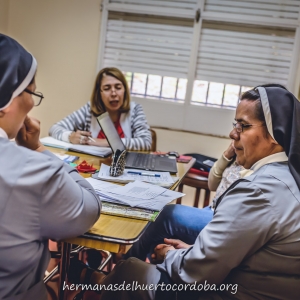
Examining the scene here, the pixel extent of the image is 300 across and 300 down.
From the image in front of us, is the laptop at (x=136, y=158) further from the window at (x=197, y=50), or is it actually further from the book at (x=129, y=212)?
the window at (x=197, y=50)

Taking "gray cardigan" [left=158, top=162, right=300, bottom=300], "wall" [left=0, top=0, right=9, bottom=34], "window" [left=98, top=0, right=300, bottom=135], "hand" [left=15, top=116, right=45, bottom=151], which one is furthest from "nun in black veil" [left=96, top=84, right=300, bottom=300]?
"wall" [left=0, top=0, right=9, bottom=34]

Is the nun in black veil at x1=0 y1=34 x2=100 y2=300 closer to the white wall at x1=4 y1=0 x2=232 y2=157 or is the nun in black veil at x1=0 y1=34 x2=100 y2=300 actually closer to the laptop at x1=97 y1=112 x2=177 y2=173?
the laptop at x1=97 y1=112 x2=177 y2=173

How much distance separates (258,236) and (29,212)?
2.01ft

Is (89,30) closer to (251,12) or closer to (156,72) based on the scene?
(156,72)

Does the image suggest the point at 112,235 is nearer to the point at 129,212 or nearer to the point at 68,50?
the point at 129,212

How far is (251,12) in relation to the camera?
9.71ft

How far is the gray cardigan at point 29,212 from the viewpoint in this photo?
0.83 metres

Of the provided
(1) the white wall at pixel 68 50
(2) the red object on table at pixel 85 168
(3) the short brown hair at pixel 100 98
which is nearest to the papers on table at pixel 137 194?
(2) the red object on table at pixel 85 168

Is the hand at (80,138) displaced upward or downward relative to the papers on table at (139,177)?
upward

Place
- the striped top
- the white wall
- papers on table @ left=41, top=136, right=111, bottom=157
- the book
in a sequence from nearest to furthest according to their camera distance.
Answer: the book → papers on table @ left=41, top=136, right=111, bottom=157 → the striped top → the white wall

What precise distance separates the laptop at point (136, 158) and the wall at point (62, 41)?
4.91 ft

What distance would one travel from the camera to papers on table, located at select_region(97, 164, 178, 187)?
5.09 ft

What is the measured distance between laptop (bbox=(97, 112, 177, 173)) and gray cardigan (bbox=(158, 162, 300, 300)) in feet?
2.67

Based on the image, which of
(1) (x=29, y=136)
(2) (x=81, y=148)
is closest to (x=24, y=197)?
(1) (x=29, y=136)
